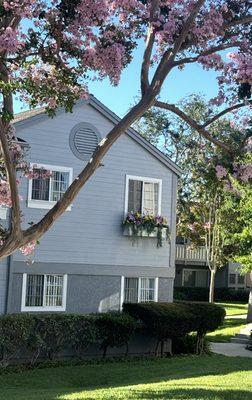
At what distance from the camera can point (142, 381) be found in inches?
491

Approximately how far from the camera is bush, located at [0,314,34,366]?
1395 cm

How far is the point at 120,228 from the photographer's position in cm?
1781

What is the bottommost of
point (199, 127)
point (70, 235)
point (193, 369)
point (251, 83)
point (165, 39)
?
point (193, 369)

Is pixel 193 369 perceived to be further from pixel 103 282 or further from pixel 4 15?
pixel 4 15

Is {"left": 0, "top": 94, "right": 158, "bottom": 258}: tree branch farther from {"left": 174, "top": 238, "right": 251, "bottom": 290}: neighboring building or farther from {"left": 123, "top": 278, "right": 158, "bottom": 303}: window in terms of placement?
{"left": 174, "top": 238, "right": 251, "bottom": 290}: neighboring building

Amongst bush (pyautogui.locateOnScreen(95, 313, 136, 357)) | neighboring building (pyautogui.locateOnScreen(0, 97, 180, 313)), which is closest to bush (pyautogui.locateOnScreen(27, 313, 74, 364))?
bush (pyautogui.locateOnScreen(95, 313, 136, 357))

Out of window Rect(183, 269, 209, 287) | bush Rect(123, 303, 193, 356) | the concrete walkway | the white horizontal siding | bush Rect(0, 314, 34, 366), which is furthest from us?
window Rect(183, 269, 209, 287)

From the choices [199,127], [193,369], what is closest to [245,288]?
[193,369]

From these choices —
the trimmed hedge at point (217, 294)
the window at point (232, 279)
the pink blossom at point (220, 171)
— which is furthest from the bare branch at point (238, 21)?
the window at point (232, 279)

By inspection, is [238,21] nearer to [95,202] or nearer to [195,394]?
[195,394]

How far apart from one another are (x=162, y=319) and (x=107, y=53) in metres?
10.0

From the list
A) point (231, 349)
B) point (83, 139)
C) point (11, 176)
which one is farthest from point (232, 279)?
point (11, 176)

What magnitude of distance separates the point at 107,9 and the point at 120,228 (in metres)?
10.3

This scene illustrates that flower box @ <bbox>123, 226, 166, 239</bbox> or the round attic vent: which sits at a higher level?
the round attic vent
